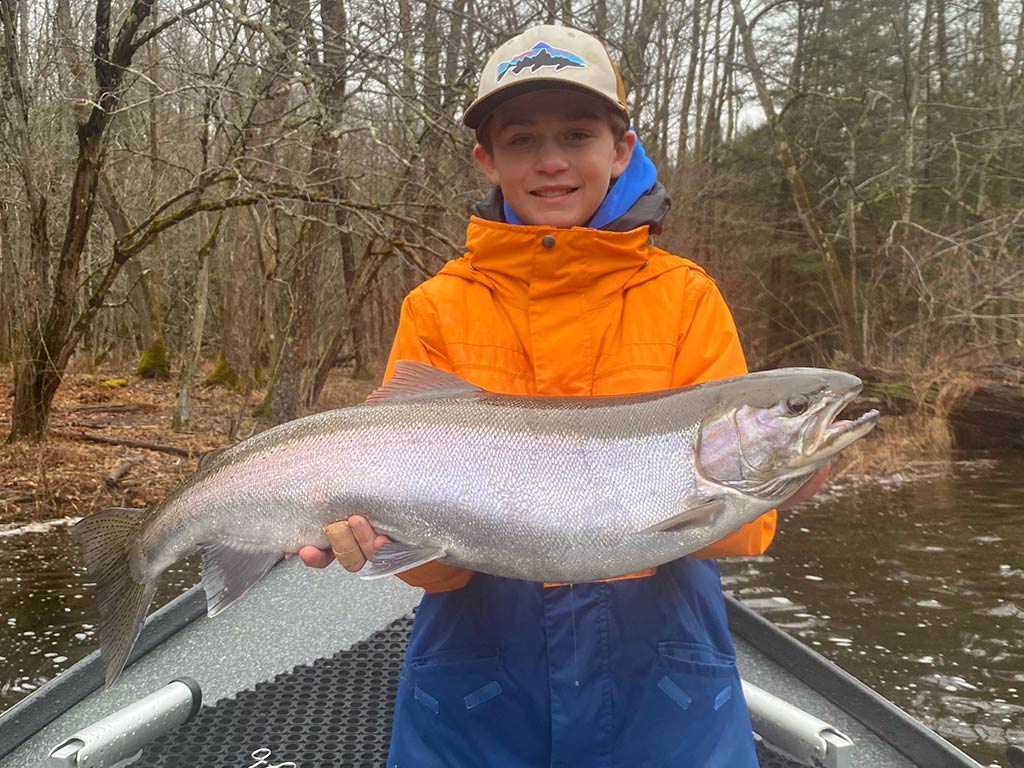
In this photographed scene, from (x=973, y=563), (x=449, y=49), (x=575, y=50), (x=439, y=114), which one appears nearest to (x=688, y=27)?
(x=449, y=49)

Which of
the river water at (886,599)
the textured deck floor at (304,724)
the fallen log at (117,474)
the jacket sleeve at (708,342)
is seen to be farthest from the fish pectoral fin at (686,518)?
the fallen log at (117,474)

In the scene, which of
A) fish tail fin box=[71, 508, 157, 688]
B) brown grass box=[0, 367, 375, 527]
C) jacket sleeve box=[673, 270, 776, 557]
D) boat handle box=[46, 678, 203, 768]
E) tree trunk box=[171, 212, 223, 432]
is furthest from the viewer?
tree trunk box=[171, 212, 223, 432]

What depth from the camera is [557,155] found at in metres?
2.34

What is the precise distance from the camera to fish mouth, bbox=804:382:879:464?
6.82 ft

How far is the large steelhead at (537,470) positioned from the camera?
2.06m

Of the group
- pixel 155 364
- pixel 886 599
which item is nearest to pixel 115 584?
pixel 886 599

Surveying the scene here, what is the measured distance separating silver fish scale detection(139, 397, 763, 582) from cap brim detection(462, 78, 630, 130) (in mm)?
827

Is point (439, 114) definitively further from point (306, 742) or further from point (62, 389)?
point (62, 389)

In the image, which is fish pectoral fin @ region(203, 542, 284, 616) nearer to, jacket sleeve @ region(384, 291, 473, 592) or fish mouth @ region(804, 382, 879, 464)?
jacket sleeve @ region(384, 291, 473, 592)

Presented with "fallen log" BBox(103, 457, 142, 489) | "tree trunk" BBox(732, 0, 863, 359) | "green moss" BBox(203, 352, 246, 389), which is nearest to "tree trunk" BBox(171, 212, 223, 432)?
"fallen log" BBox(103, 457, 142, 489)

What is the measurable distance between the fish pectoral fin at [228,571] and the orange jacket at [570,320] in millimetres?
508

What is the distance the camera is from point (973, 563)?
843 centimetres

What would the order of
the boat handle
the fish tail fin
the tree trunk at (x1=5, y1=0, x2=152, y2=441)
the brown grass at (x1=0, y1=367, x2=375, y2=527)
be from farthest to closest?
the tree trunk at (x1=5, y1=0, x2=152, y2=441) → the brown grass at (x1=0, y1=367, x2=375, y2=527) → the boat handle → the fish tail fin

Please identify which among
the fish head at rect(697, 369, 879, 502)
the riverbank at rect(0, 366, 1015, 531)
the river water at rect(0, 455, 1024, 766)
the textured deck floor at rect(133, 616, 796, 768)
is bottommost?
the river water at rect(0, 455, 1024, 766)
